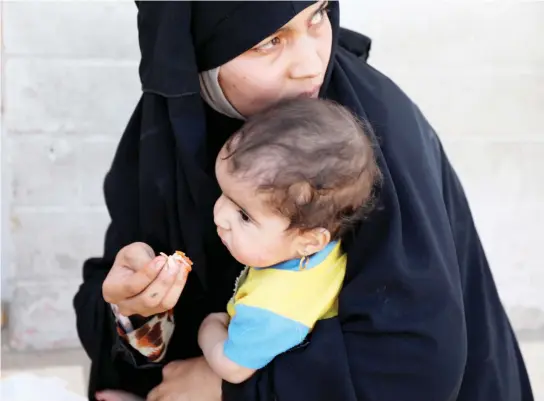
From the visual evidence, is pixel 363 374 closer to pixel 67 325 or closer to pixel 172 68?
pixel 172 68

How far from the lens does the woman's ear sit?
0.90 meters

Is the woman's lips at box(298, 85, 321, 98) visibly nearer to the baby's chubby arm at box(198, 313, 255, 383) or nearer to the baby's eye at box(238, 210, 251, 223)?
the baby's eye at box(238, 210, 251, 223)

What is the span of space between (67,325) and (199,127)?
1.10m

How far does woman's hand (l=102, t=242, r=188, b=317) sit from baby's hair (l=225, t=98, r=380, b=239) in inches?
6.5

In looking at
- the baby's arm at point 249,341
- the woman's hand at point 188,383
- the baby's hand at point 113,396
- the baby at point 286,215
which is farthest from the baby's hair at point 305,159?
the baby's hand at point 113,396

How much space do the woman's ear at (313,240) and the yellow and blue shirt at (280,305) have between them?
3 centimetres

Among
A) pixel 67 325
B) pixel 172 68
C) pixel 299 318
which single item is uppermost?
pixel 172 68

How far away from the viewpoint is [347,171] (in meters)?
0.86

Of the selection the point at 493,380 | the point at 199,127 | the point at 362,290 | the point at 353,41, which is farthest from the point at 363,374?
the point at 353,41

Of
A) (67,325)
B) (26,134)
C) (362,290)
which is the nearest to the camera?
(362,290)

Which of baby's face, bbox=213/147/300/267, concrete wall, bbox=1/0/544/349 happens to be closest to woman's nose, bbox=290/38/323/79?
baby's face, bbox=213/147/300/267

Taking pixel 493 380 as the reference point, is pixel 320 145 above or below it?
above

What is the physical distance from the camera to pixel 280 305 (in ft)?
2.99

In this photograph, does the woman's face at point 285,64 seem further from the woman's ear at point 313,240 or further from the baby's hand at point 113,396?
the baby's hand at point 113,396
